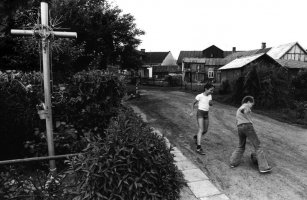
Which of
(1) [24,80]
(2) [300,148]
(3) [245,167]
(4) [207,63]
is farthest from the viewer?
(4) [207,63]

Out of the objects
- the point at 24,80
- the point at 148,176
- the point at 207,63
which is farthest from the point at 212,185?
the point at 207,63

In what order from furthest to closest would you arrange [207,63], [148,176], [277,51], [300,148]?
[207,63], [277,51], [300,148], [148,176]

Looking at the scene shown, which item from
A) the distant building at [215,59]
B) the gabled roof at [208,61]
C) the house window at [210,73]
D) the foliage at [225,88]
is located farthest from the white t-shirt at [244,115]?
the house window at [210,73]

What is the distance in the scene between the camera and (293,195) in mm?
5129

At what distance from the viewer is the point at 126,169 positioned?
3.10 meters

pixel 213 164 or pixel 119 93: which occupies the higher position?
pixel 119 93

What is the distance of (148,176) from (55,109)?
384 centimetres

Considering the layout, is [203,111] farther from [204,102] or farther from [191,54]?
[191,54]

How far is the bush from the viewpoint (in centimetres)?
300

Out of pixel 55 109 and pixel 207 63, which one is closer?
pixel 55 109

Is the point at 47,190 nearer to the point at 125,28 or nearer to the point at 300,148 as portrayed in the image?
the point at 300,148

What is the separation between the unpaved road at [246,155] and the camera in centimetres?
533

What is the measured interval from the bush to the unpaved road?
940mm

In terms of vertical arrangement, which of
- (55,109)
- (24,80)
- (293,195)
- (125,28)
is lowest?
(293,195)
